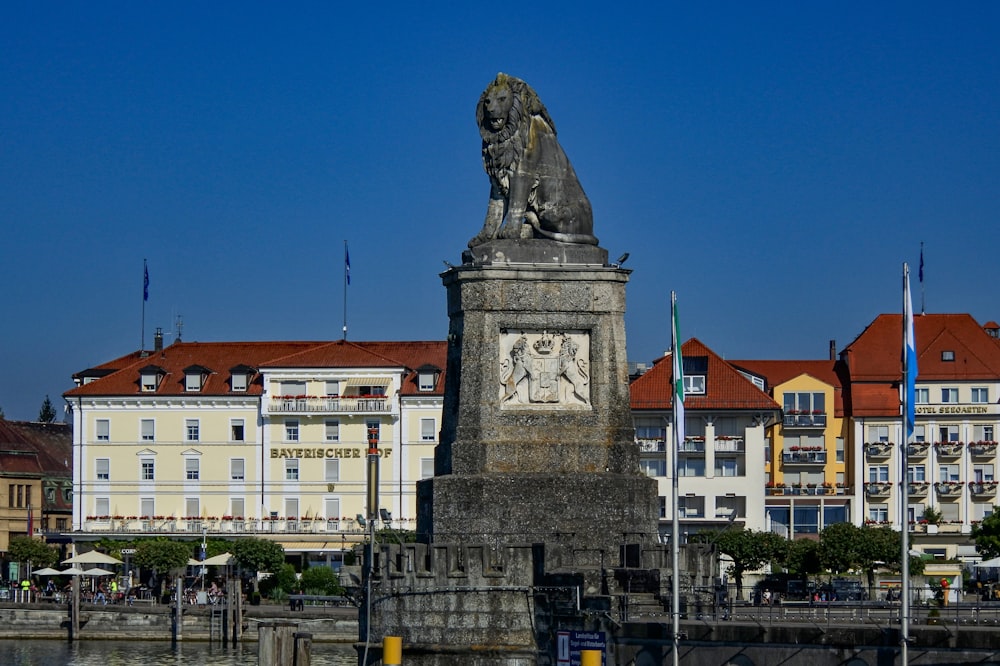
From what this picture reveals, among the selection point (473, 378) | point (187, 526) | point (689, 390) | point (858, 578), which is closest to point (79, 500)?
point (187, 526)

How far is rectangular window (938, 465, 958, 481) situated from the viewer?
124750 millimetres

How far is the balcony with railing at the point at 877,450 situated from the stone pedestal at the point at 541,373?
251 ft

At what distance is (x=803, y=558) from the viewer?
305 feet

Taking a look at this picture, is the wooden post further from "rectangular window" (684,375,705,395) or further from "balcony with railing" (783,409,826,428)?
"balcony with railing" (783,409,826,428)

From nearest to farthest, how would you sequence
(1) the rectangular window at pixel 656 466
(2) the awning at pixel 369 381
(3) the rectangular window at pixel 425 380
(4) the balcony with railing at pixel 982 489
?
(1) the rectangular window at pixel 656 466 → (2) the awning at pixel 369 381 → (3) the rectangular window at pixel 425 380 → (4) the balcony with railing at pixel 982 489

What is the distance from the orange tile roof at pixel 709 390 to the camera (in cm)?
11238

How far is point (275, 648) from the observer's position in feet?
151

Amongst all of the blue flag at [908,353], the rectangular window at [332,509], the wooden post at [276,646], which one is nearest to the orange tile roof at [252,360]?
the rectangular window at [332,509]

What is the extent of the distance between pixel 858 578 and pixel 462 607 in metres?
47.5

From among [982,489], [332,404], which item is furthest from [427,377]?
[982,489]

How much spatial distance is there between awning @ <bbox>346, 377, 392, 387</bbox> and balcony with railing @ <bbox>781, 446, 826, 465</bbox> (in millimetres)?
22276

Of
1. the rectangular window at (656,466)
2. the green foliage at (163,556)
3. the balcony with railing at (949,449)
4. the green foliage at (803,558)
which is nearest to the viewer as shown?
the green foliage at (803,558)

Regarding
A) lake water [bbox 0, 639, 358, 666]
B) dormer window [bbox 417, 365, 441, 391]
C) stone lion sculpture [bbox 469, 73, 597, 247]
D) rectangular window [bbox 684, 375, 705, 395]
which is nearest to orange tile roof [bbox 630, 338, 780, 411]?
rectangular window [bbox 684, 375, 705, 395]

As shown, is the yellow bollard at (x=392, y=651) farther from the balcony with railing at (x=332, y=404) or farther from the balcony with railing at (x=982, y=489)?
the balcony with railing at (x=982, y=489)
